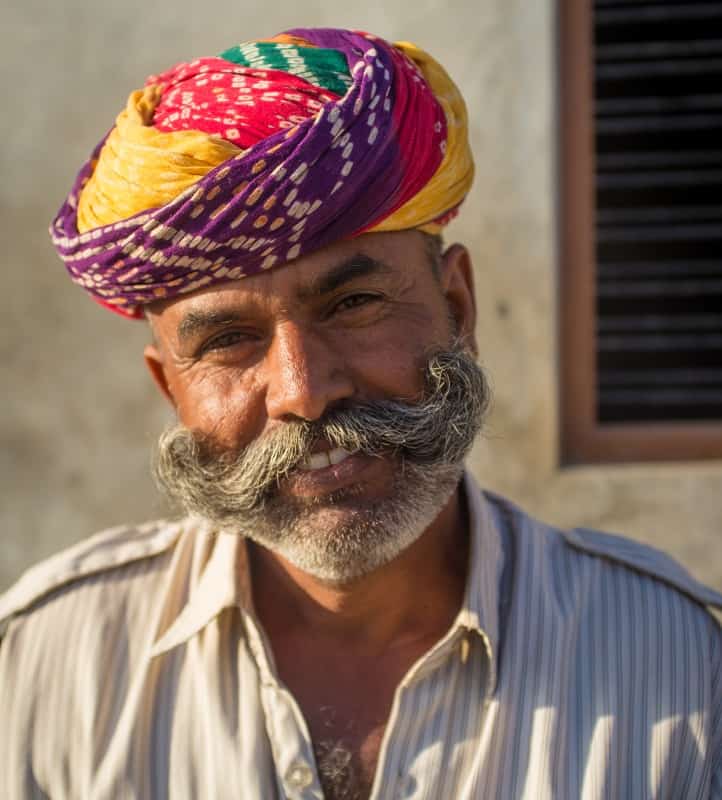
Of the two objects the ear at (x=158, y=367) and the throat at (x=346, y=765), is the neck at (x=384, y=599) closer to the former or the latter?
the throat at (x=346, y=765)

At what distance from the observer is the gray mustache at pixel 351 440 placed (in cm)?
184

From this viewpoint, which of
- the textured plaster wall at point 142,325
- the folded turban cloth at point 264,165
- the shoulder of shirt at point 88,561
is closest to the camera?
the folded turban cloth at point 264,165

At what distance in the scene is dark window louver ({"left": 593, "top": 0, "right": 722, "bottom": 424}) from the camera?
13.5 ft

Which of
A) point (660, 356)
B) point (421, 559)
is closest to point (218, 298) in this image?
point (421, 559)

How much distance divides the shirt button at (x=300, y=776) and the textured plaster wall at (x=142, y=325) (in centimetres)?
180

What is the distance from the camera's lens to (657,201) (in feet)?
19.6

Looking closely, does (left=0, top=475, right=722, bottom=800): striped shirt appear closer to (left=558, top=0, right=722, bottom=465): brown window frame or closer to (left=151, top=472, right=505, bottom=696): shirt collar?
(left=151, top=472, right=505, bottom=696): shirt collar

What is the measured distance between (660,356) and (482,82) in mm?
2942

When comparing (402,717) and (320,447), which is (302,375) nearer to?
(320,447)

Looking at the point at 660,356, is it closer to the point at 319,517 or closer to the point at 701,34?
the point at 701,34

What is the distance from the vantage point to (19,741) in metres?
1.98

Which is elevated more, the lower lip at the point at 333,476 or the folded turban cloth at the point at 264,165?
the folded turban cloth at the point at 264,165

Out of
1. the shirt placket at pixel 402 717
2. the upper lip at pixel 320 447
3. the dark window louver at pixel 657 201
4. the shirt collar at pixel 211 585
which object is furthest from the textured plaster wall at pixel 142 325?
the upper lip at pixel 320 447

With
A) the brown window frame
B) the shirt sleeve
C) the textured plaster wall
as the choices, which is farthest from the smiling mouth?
the brown window frame
